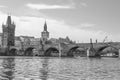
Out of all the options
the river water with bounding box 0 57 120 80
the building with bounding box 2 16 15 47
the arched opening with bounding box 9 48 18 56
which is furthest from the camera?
the building with bounding box 2 16 15 47

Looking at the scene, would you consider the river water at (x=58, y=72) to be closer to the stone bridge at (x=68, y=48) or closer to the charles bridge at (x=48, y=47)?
the stone bridge at (x=68, y=48)

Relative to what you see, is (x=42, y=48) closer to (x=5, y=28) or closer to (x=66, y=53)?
(x=66, y=53)

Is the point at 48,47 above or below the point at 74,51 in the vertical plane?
above

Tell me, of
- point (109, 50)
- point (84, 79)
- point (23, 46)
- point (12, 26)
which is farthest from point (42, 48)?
point (84, 79)

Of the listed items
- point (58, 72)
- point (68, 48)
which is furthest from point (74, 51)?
point (58, 72)

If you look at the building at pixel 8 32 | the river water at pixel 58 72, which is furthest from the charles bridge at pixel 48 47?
the river water at pixel 58 72

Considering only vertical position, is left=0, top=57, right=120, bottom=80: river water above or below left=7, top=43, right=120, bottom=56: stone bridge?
below

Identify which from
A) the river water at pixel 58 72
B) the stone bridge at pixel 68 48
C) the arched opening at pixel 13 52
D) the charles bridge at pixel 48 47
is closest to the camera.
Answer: the river water at pixel 58 72

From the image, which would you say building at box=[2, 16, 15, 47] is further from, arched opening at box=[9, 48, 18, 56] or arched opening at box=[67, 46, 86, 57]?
arched opening at box=[67, 46, 86, 57]

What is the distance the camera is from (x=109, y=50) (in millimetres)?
191375

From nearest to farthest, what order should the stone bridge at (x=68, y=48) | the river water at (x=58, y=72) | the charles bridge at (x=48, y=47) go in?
the river water at (x=58, y=72), the stone bridge at (x=68, y=48), the charles bridge at (x=48, y=47)

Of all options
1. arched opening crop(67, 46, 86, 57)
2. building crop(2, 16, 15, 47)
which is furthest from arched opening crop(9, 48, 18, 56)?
arched opening crop(67, 46, 86, 57)

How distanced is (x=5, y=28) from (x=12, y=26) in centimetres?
561

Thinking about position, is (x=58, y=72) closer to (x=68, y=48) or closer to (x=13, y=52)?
(x=68, y=48)
